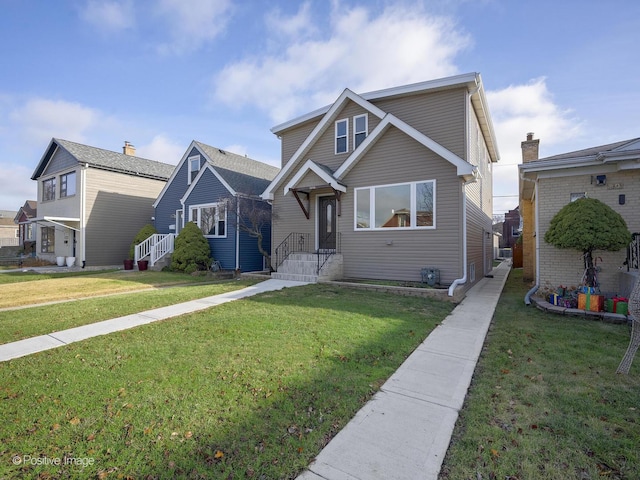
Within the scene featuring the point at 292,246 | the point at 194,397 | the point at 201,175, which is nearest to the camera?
the point at 194,397

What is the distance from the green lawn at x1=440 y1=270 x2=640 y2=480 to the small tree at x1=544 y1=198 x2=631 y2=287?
275 cm

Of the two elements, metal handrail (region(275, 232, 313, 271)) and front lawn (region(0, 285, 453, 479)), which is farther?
metal handrail (region(275, 232, 313, 271))

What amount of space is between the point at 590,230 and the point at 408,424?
23.6 feet

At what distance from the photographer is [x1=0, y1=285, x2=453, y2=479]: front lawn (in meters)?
2.22

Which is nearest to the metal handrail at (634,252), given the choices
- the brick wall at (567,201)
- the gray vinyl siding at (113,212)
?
the brick wall at (567,201)

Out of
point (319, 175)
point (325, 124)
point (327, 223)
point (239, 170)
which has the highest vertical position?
point (325, 124)

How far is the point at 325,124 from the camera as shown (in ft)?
40.9

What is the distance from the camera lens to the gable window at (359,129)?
1190 cm

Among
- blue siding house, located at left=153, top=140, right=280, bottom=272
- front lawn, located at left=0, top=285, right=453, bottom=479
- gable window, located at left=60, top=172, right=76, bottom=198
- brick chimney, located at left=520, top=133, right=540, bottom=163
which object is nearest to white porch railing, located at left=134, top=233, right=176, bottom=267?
blue siding house, located at left=153, top=140, right=280, bottom=272

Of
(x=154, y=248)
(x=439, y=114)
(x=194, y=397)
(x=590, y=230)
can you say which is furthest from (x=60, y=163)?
(x=590, y=230)

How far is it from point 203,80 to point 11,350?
12.8 m

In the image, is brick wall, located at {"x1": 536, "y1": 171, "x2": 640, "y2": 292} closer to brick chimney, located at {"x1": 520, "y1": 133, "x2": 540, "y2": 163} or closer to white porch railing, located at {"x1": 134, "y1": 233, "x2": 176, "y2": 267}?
brick chimney, located at {"x1": 520, "y1": 133, "x2": 540, "y2": 163}

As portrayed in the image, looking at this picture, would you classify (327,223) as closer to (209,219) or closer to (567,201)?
(209,219)

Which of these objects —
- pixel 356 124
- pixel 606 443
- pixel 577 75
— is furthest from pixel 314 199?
pixel 606 443
